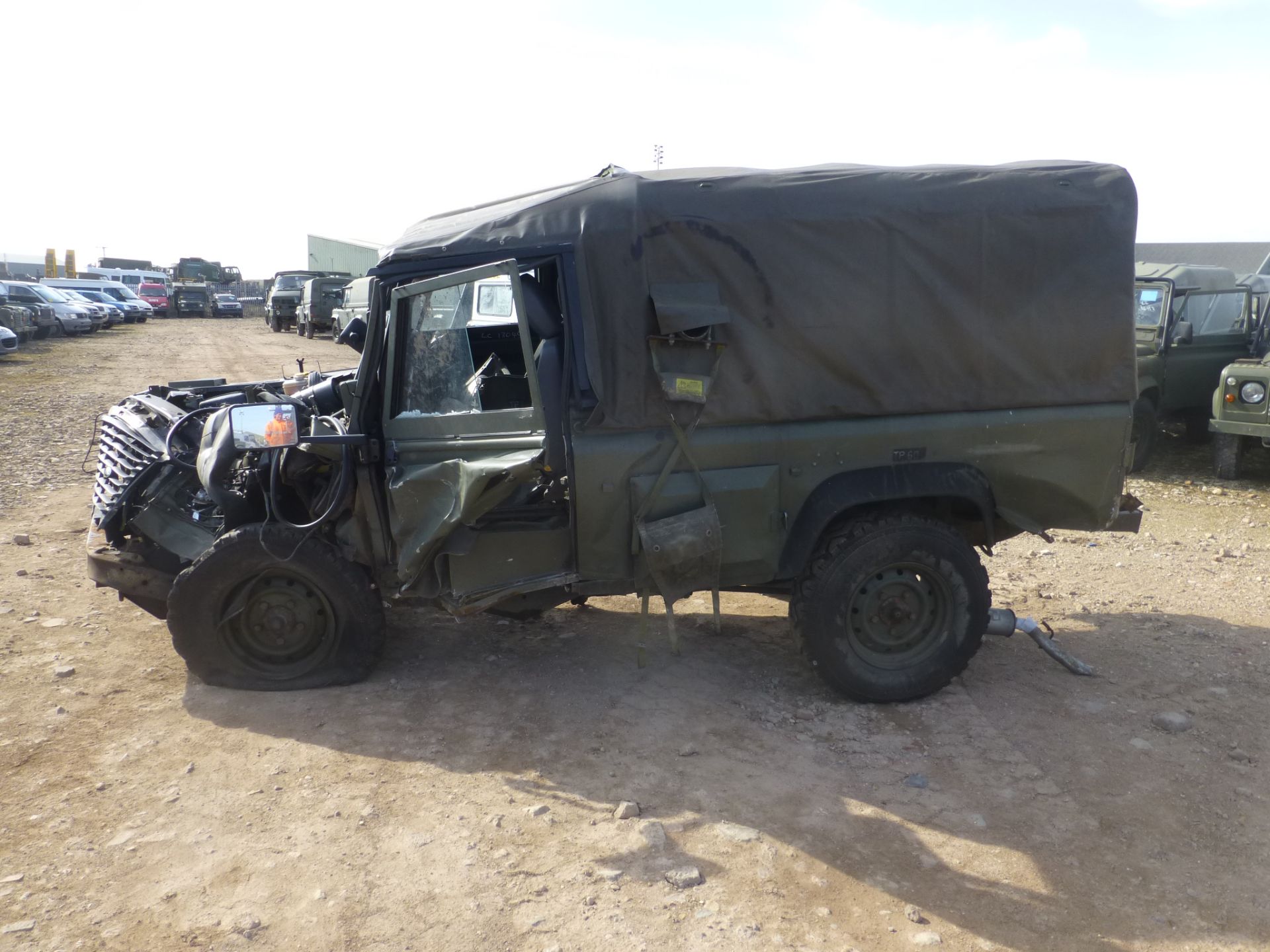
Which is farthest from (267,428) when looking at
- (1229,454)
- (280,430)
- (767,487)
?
(1229,454)

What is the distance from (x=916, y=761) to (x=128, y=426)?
4253 mm

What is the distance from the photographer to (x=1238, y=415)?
31.1 ft

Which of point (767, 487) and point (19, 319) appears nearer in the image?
point (767, 487)

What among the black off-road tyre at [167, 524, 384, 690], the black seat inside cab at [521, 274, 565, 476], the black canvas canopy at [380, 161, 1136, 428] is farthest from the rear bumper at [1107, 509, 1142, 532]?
the black off-road tyre at [167, 524, 384, 690]

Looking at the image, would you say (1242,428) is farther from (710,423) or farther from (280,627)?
(280,627)

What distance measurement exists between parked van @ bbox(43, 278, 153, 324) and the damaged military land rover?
1430 inches

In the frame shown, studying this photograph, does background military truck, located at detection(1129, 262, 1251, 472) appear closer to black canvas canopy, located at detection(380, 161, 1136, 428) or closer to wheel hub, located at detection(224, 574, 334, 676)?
black canvas canopy, located at detection(380, 161, 1136, 428)

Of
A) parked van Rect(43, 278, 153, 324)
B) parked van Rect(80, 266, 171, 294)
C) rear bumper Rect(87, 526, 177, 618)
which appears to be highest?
parked van Rect(80, 266, 171, 294)

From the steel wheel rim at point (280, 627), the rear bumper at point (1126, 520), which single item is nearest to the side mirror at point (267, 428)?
the steel wheel rim at point (280, 627)

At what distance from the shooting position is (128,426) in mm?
5223

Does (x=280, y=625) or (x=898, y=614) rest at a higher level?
(x=898, y=614)

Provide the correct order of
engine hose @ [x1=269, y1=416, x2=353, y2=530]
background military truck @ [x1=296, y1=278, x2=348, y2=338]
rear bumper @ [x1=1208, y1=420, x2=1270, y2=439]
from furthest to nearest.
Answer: background military truck @ [x1=296, y1=278, x2=348, y2=338] < rear bumper @ [x1=1208, y1=420, x2=1270, y2=439] < engine hose @ [x1=269, y1=416, x2=353, y2=530]

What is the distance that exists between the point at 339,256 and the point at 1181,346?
142 feet

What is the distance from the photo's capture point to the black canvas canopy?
4273 millimetres
